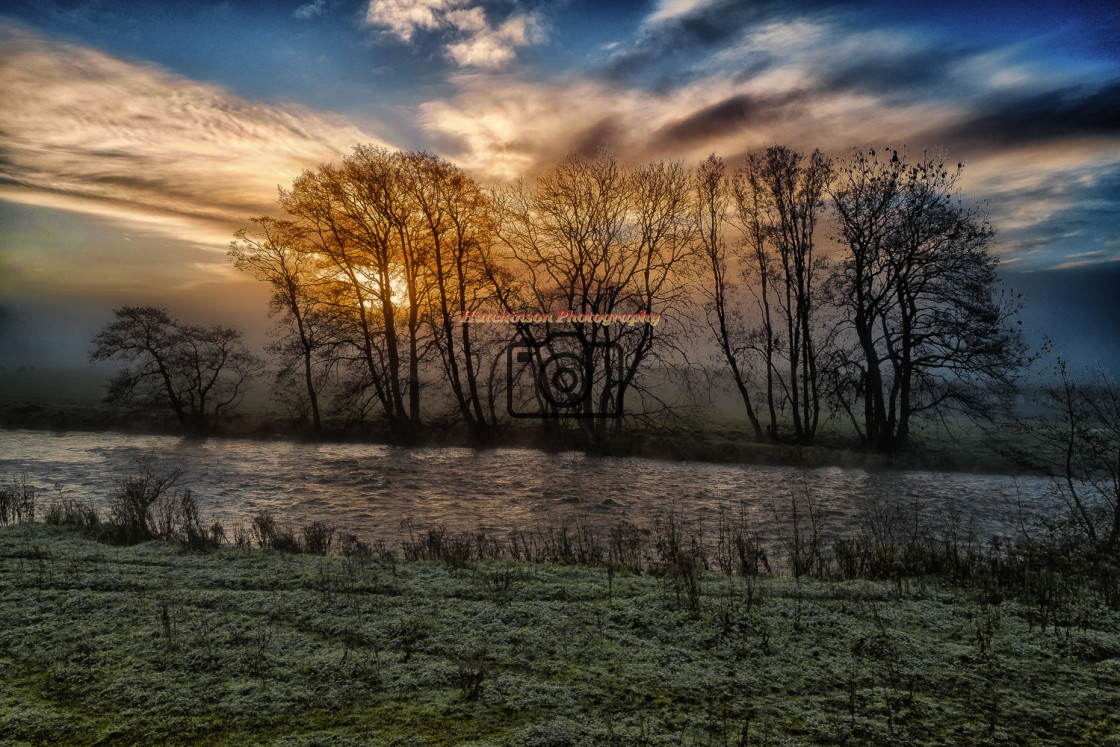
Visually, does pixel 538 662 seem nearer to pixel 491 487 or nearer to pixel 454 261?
pixel 491 487

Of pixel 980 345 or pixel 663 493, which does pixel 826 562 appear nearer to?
pixel 663 493

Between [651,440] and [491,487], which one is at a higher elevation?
[651,440]

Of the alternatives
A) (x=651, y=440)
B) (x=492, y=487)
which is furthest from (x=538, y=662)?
(x=651, y=440)

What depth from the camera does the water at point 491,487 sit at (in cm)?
1678

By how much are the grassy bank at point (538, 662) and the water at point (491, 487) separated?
278 inches

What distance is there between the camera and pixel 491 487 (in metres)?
22.0

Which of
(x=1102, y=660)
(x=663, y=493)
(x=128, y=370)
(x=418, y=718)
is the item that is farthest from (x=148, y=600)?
(x=128, y=370)

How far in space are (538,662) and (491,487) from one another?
17.1m

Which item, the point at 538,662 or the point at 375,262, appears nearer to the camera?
the point at 538,662

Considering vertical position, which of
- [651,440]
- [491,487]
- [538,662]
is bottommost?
[491,487]

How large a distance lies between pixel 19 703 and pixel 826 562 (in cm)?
1080

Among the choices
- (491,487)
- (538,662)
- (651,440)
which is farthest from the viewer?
(651,440)

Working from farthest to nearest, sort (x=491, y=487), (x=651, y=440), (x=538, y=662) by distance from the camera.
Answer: (x=651, y=440) → (x=491, y=487) → (x=538, y=662)

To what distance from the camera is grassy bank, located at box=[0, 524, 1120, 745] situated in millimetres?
4199
